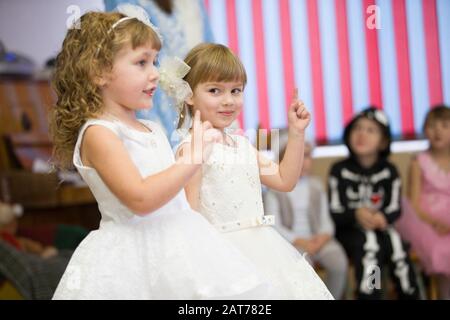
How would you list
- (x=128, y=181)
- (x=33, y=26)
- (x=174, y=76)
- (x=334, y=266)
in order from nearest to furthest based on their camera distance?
(x=128, y=181) → (x=174, y=76) → (x=334, y=266) → (x=33, y=26)

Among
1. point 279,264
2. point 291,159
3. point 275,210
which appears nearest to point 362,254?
point 275,210

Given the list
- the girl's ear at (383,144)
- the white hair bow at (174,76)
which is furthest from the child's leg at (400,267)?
the white hair bow at (174,76)

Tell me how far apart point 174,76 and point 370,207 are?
2.29m

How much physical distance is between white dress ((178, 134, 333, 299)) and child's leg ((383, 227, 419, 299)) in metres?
2.04

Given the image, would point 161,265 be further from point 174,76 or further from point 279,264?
point 174,76

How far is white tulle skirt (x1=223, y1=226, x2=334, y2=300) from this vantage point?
5.68 ft

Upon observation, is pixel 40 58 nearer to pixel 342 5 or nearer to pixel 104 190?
pixel 342 5

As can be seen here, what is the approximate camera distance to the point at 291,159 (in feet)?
6.23

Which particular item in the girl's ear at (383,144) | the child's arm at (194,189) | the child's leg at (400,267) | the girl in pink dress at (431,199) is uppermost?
the child's arm at (194,189)

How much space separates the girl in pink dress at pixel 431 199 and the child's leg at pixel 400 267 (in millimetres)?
172

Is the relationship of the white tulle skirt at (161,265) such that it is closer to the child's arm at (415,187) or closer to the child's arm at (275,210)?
the child's arm at (275,210)

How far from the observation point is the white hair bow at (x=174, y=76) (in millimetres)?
1796

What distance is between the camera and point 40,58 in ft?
15.7
